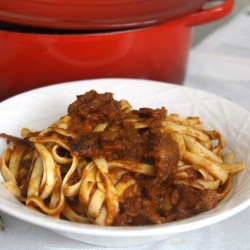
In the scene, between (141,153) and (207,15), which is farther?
(207,15)

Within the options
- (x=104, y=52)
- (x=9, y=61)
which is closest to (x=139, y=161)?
(x=104, y=52)

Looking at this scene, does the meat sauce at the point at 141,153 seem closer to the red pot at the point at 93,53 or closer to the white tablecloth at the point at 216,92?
the white tablecloth at the point at 216,92

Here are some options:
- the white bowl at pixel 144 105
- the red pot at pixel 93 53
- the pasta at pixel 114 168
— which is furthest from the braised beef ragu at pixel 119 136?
the red pot at pixel 93 53

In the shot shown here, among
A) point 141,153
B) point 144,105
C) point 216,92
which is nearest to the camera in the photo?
point 141,153

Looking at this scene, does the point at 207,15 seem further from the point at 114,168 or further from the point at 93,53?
the point at 114,168

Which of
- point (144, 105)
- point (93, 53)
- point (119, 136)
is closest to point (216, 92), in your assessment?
point (144, 105)

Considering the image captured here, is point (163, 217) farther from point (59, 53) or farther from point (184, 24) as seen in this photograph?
point (184, 24)

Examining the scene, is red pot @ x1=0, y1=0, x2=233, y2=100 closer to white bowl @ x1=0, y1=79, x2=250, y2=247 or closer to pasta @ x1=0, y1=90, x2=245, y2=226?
white bowl @ x1=0, y1=79, x2=250, y2=247
